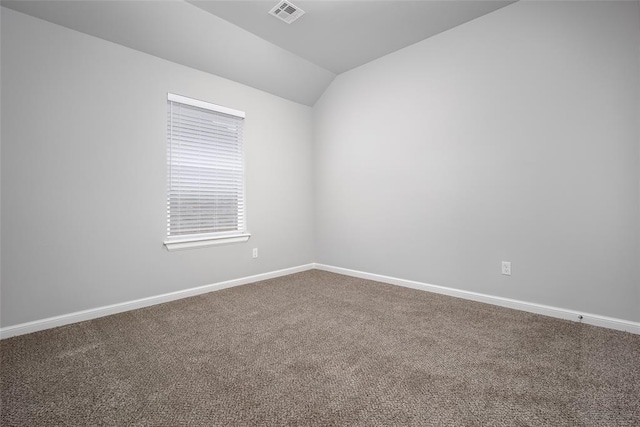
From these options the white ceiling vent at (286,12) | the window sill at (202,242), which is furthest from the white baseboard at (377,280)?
the white ceiling vent at (286,12)

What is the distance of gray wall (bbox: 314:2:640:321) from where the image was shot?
2.07 meters

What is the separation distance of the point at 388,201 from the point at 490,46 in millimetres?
1747

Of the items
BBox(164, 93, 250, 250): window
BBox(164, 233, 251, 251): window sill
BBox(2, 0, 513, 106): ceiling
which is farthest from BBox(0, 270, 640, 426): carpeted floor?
BBox(2, 0, 513, 106): ceiling

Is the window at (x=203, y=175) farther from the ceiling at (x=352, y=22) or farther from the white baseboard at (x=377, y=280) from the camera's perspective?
the ceiling at (x=352, y=22)

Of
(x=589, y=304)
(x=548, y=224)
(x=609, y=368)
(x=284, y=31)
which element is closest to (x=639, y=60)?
(x=548, y=224)

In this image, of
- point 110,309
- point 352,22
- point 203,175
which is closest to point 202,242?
point 203,175

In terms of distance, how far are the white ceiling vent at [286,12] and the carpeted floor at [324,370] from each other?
267cm

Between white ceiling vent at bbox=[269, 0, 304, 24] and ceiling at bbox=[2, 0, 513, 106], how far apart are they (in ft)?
0.18

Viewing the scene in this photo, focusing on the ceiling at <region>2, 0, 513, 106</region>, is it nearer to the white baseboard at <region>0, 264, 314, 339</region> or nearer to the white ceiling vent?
the white ceiling vent

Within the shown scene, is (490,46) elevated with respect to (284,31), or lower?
lower

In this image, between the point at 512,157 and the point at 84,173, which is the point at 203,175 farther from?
the point at 512,157

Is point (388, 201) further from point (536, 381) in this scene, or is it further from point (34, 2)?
point (34, 2)

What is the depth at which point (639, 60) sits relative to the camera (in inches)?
77.8

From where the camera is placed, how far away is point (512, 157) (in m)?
2.50
